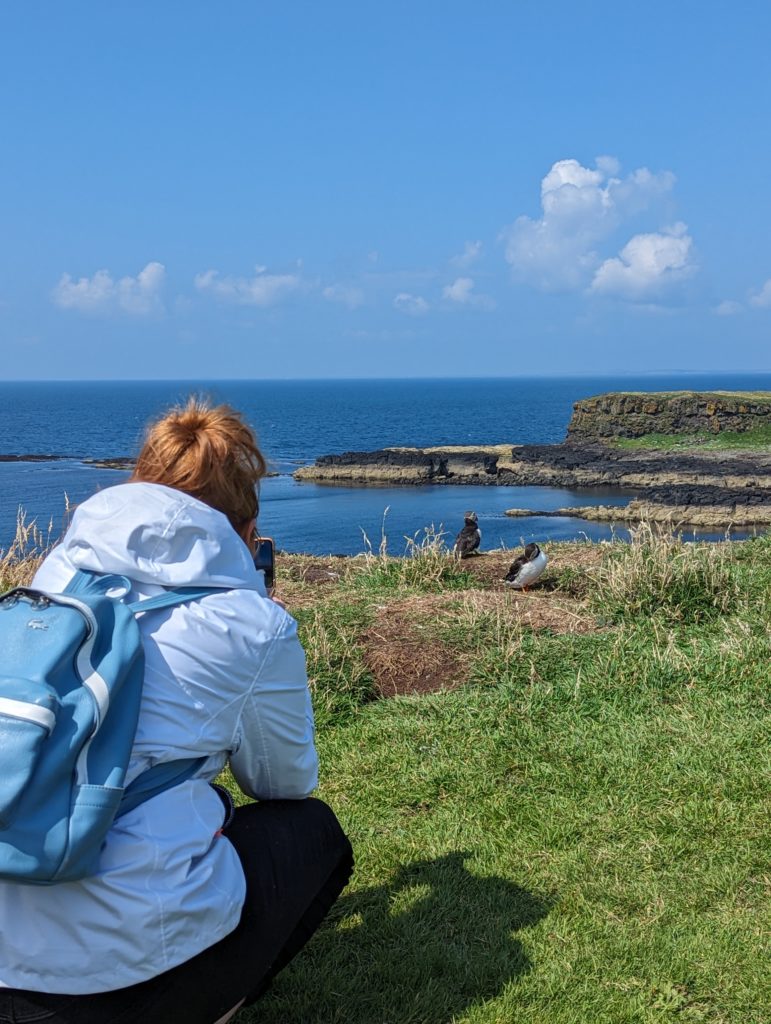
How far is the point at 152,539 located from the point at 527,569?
601 cm

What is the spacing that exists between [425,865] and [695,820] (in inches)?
45.9

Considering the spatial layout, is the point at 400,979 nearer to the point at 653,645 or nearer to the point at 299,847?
the point at 299,847

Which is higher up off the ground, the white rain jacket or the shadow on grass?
the white rain jacket

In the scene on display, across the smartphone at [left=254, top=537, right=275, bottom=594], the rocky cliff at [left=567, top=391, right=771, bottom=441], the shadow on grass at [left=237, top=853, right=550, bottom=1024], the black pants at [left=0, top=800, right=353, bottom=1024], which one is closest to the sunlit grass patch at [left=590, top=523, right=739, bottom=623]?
the shadow on grass at [left=237, top=853, right=550, bottom=1024]

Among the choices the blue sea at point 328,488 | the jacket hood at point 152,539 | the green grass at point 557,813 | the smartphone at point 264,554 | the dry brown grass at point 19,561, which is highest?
the jacket hood at point 152,539

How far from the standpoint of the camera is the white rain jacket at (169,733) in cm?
217

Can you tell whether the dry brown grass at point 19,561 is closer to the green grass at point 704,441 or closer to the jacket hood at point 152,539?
the jacket hood at point 152,539

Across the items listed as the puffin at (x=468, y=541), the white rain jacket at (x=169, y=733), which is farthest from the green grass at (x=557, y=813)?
the puffin at (x=468, y=541)

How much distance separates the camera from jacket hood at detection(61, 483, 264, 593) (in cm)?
233

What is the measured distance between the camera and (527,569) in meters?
8.10

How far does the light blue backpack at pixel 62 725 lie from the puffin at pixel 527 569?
611cm

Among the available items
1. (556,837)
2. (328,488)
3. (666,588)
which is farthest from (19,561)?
(328,488)

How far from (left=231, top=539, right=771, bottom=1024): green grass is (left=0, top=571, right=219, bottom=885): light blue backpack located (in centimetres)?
138

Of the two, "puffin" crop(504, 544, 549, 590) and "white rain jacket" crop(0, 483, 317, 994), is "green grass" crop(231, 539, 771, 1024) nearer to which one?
"white rain jacket" crop(0, 483, 317, 994)
